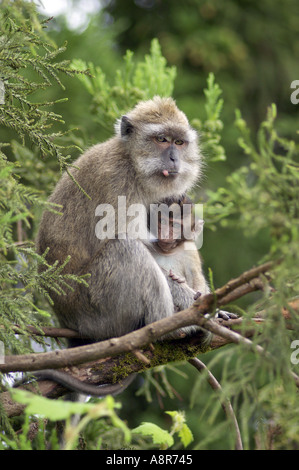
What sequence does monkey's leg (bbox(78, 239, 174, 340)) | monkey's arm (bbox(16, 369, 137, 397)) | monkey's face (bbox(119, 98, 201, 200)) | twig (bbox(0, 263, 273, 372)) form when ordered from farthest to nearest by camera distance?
monkey's face (bbox(119, 98, 201, 200)) < monkey's leg (bbox(78, 239, 174, 340)) < monkey's arm (bbox(16, 369, 137, 397)) < twig (bbox(0, 263, 273, 372))

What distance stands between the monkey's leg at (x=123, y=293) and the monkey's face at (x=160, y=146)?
2.67 ft

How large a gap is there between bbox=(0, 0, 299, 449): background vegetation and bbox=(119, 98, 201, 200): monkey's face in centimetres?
51

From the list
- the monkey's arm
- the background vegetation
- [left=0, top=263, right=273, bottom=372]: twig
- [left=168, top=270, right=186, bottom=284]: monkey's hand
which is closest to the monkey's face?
the background vegetation

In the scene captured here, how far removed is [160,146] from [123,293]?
1.60m

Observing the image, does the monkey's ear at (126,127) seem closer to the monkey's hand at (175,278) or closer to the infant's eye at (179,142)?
the infant's eye at (179,142)

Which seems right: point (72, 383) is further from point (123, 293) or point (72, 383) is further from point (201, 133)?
point (201, 133)

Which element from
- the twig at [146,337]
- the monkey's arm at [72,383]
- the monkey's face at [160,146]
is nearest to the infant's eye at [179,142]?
the monkey's face at [160,146]

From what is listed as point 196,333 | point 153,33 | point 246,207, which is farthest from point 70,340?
point 153,33

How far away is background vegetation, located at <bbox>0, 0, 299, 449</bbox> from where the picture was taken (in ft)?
10.0

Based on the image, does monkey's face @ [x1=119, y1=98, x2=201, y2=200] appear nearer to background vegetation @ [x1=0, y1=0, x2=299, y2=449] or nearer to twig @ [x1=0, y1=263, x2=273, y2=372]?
background vegetation @ [x1=0, y1=0, x2=299, y2=449]

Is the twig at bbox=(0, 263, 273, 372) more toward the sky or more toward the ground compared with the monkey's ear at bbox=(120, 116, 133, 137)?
more toward the ground

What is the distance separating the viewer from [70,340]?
542cm

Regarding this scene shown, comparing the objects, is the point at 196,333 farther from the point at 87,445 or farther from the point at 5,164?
the point at 5,164

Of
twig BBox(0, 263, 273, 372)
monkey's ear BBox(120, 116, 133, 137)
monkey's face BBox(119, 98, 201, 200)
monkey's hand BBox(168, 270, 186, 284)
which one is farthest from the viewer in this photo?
monkey's ear BBox(120, 116, 133, 137)
